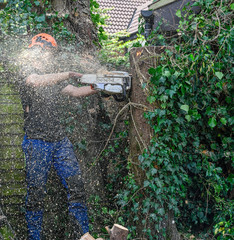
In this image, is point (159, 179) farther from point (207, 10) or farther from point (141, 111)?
point (207, 10)

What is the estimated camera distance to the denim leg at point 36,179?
3299 mm

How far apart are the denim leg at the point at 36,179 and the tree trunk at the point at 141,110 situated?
1013 mm

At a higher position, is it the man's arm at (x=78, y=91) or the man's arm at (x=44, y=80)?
the man's arm at (x=44, y=80)

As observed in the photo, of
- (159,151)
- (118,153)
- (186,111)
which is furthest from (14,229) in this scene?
(186,111)

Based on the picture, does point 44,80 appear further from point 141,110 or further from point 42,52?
point 141,110

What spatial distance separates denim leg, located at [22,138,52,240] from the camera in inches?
130

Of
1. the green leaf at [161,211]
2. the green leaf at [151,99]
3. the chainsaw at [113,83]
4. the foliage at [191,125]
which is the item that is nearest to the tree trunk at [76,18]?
the chainsaw at [113,83]

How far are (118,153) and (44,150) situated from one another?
88 cm

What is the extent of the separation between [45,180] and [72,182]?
309 millimetres

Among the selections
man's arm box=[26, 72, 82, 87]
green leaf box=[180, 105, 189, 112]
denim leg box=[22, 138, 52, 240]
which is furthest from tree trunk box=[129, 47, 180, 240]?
denim leg box=[22, 138, 52, 240]

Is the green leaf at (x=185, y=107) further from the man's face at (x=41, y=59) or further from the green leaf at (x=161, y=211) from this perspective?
the man's face at (x=41, y=59)

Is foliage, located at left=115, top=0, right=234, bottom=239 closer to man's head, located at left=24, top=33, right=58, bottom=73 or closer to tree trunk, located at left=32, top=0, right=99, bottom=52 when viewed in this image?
man's head, located at left=24, top=33, right=58, bottom=73

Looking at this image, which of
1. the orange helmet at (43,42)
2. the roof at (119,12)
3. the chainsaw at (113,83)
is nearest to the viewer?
the chainsaw at (113,83)

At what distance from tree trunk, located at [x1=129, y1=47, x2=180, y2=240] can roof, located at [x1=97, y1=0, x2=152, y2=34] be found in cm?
837
